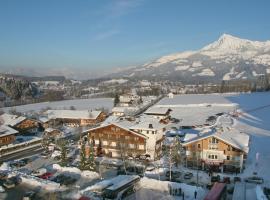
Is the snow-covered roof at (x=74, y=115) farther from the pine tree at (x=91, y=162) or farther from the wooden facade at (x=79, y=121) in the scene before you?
the pine tree at (x=91, y=162)

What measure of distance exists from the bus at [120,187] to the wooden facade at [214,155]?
25.6 feet

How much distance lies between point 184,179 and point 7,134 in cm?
2578

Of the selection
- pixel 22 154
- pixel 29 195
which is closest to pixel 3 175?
pixel 29 195

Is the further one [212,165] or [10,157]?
[10,157]

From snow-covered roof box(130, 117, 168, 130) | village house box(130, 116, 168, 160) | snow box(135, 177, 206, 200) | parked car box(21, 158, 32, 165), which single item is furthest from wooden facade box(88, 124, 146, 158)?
snow box(135, 177, 206, 200)

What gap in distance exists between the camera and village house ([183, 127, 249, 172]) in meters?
34.9

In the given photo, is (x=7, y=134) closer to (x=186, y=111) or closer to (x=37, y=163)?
(x=37, y=163)

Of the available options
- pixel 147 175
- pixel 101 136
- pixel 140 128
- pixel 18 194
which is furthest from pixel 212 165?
Result: pixel 18 194

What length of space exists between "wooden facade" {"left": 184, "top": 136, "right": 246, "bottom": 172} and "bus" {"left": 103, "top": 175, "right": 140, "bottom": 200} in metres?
7.82

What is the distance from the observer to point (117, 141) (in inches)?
1650

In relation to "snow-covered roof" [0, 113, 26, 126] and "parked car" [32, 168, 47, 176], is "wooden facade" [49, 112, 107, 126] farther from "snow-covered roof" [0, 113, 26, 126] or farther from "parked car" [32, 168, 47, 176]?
"parked car" [32, 168, 47, 176]

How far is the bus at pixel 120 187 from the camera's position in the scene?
27.7 m

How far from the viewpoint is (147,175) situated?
112 feet

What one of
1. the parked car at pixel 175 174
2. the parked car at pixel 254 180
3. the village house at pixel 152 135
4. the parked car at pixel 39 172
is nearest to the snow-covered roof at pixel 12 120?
the parked car at pixel 39 172
